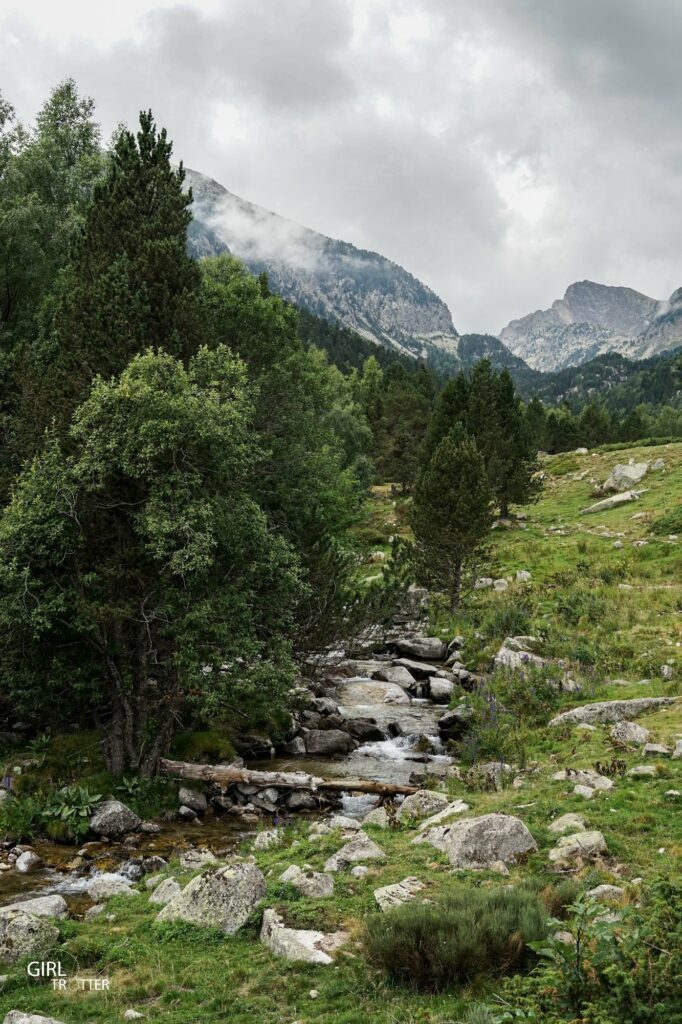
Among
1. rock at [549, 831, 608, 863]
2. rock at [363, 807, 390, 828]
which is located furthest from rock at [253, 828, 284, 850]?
rock at [549, 831, 608, 863]

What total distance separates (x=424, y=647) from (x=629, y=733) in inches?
623

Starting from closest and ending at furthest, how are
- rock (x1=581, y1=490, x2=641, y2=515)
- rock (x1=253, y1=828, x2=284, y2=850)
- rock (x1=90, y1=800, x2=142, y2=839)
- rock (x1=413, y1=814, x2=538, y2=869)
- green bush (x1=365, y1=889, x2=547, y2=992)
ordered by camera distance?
green bush (x1=365, y1=889, x2=547, y2=992), rock (x1=413, y1=814, x2=538, y2=869), rock (x1=253, y1=828, x2=284, y2=850), rock (x1=90, y1=800, x2=142, y2=839), rock (x1=581, y1=490, x2=641, y2=515)

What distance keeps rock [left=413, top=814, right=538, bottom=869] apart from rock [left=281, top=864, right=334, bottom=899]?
1965mm

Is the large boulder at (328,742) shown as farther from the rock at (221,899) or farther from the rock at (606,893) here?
the rock at (606,893)

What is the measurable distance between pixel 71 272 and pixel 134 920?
72.3 ft

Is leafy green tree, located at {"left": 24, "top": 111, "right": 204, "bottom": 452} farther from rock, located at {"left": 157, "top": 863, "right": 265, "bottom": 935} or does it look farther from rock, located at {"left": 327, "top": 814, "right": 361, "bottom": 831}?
rock, located at {"left": 157, "top": 863, "right": 265, "bottom": 935}

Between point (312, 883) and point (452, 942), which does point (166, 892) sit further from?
point (452, 942)

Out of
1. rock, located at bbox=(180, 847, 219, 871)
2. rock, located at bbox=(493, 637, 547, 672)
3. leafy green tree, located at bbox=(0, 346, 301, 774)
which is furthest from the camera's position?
rock, located at bbox=(493, 637, 547, 672)

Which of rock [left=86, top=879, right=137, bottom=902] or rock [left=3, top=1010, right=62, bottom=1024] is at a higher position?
rock [left=3, top=1010, right=62, bottom=1024]

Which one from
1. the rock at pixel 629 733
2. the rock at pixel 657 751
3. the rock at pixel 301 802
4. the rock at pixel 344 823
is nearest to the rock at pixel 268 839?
the rock at pixel 344 823

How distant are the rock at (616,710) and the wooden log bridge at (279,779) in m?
5.05

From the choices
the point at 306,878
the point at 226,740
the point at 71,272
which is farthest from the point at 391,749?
the point at 71,272

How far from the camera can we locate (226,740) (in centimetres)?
1900

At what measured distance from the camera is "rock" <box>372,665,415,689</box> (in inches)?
1022
